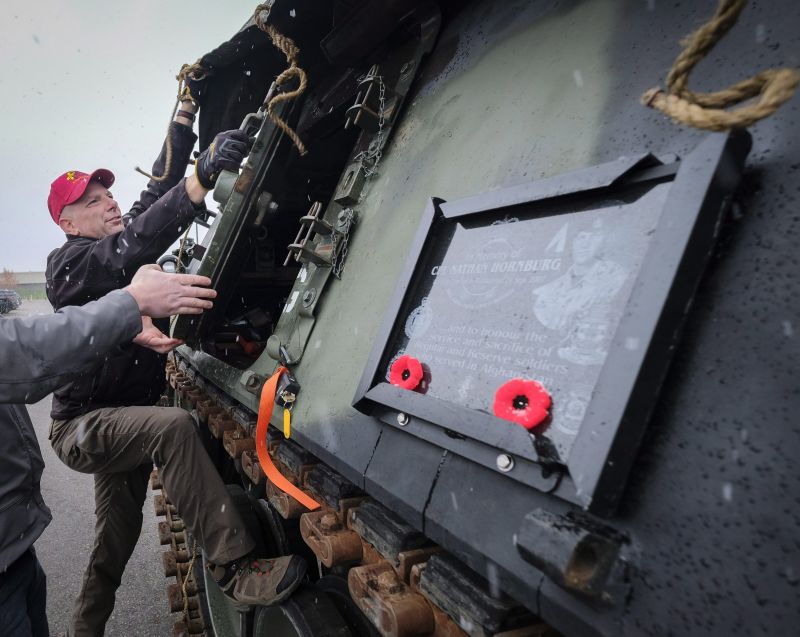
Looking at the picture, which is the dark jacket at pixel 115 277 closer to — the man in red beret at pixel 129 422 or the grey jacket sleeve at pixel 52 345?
the man in red beret at pixel 129 422

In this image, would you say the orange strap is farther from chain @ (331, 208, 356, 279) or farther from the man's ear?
the man's ear

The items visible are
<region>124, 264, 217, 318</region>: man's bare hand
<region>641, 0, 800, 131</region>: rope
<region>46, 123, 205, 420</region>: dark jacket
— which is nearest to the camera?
<region>641, 0, 800, 131</region>: rope

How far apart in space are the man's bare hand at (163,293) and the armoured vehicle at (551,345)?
444 millimetres

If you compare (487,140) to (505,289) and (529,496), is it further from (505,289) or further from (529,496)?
(529,496)

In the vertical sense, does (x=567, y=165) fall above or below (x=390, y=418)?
above

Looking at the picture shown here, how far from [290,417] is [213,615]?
6.05 ft

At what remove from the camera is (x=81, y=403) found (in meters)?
3.01

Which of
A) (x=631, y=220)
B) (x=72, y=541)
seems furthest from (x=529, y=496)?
(x=72, y=541)

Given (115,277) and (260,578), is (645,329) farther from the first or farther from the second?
(115,277)

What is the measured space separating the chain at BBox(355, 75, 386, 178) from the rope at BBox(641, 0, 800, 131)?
1.31 metres

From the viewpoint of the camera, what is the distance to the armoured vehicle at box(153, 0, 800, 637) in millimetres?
703

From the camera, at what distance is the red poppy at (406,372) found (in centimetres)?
119

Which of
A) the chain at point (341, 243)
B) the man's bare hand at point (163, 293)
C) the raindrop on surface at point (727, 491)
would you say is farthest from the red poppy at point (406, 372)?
the man's bare hand at point (163, 293)

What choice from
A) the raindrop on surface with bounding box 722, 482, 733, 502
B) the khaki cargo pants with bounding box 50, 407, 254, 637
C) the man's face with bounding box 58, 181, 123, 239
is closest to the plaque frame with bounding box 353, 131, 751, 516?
the raindrop on surface with bounding box 722, 482, 733, 502
